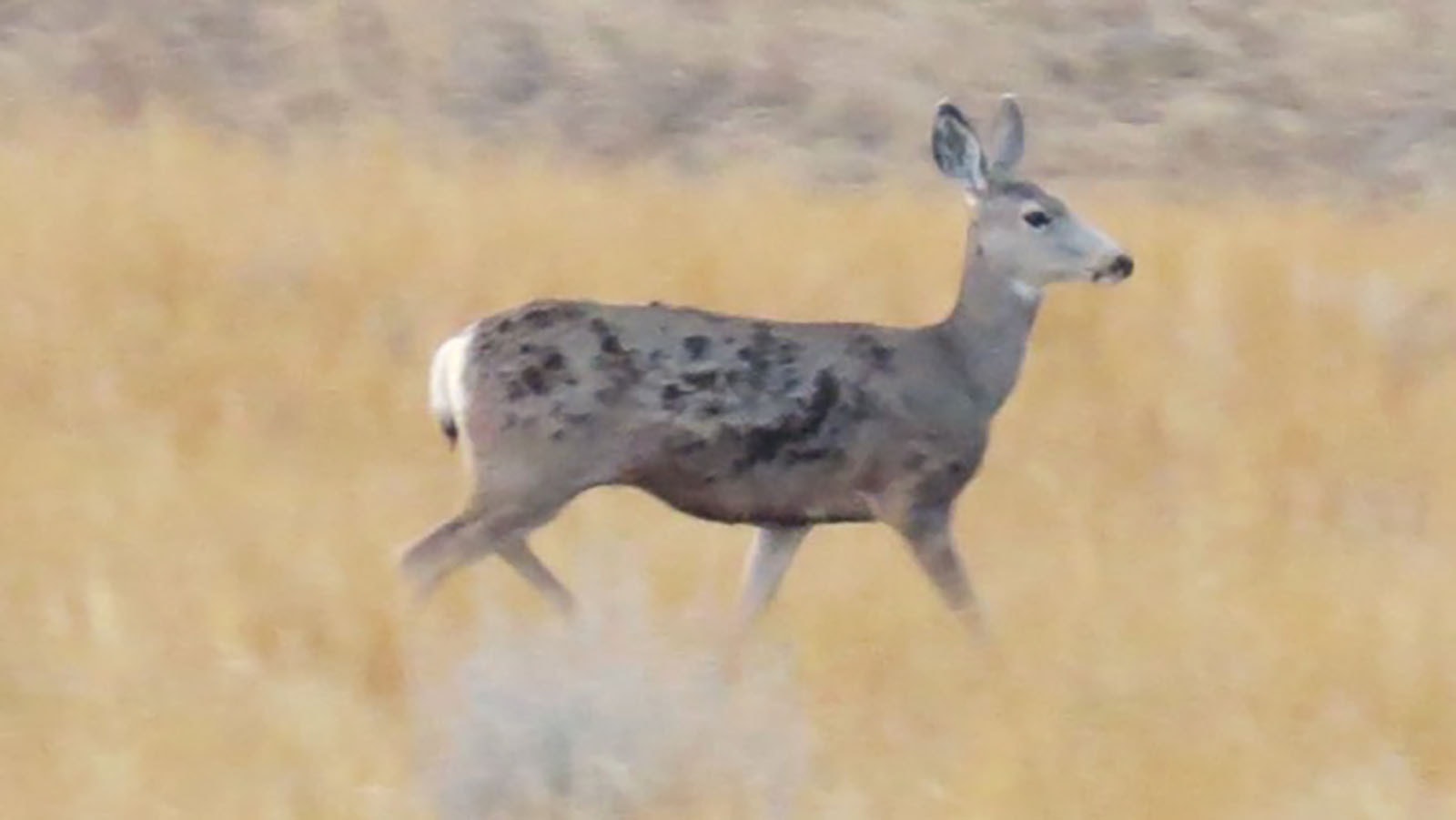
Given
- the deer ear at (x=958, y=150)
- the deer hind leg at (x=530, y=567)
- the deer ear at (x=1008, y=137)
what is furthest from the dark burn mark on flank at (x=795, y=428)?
the deer ear at (x=1008, y=137)

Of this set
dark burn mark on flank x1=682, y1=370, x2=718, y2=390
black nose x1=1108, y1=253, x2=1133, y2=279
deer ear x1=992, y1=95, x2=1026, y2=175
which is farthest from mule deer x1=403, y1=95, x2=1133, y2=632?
deer ear x1=992, y1=95, x2=1026, y2=175

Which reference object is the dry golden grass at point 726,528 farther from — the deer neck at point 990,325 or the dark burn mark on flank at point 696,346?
the dark burn mark on flank at point 696,346

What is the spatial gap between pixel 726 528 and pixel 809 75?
1285cm

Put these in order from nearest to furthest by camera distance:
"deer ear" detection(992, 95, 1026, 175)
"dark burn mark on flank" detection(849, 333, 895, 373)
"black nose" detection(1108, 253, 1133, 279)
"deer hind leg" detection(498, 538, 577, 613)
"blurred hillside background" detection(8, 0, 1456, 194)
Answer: "deer hind leg" detection(498, 538, 577, 613) < "dark burn mark on flank" detection(849, 333, 895, 373) < "black nose" detection(1108, 253, 1133, 279) < "deer ear" detection(992, 95, 1026, 175) < "blurred hillside background" detection(8, 0, 1456, 194)

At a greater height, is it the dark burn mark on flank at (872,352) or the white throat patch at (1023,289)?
the dark burn mark on flank at (872,352)

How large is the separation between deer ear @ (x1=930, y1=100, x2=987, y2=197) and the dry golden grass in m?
0.95

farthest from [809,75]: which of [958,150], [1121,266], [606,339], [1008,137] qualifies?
[606,339]

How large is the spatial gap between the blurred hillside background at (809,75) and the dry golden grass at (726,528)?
338 centimetres

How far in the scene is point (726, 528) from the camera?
9500 mm

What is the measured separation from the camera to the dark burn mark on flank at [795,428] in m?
7.77

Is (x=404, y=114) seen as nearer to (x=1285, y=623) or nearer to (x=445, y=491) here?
(x=445, y=491)

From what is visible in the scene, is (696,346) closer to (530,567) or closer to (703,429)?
(703,429)

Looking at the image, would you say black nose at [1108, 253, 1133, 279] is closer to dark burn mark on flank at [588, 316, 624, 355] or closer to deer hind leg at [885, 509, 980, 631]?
deer hind leg at [885, 509, 980, 631]

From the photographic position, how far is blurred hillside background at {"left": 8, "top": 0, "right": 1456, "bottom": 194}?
818 inches
